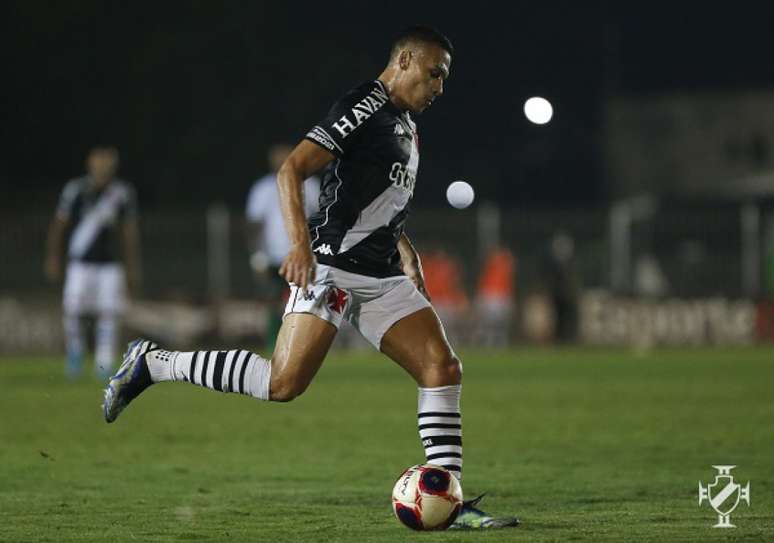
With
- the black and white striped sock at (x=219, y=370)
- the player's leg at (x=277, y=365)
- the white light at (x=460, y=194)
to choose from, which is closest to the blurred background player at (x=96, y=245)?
the black and white striped sock at (x=219, y=370)

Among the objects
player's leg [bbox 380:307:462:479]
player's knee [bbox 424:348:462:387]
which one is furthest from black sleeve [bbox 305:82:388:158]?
player's knee [bbox 424:348:462:387]

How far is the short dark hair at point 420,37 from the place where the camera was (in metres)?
7.79

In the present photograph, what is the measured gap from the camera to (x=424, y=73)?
304 inches

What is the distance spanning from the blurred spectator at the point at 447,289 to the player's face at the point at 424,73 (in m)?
22.9

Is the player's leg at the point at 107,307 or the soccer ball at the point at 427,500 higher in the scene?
the player's leg at the point at 107,307

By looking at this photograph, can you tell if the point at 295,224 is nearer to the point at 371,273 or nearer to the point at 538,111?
the point at 371,273

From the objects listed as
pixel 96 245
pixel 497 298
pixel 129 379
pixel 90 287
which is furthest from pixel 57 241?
pixel 497 298

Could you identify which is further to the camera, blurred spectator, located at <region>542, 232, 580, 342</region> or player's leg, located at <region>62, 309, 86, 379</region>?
blurred spectator, located at <region>542, 232, 580, 342</region>

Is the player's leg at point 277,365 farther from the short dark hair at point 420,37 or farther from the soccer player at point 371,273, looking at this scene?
the short dark hair at point 420,37

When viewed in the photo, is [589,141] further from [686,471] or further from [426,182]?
[686,471]

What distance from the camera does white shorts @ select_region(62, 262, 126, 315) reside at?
18.0 metres

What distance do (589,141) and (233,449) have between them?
216ft

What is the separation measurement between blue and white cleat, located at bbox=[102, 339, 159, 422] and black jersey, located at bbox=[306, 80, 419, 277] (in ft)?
3.61

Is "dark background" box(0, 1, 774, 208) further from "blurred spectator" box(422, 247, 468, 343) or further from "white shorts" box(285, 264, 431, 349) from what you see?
"white shorts" box(285, 264, 431, 349)
